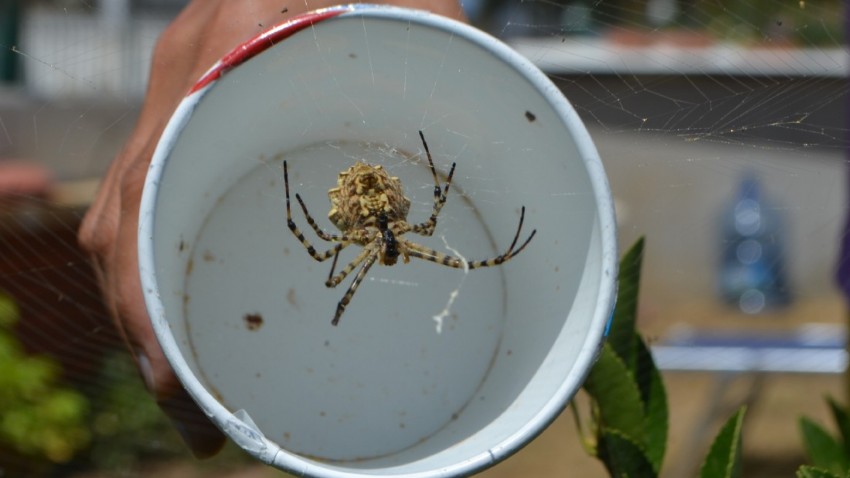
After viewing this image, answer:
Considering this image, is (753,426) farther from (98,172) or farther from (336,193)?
(336,193)

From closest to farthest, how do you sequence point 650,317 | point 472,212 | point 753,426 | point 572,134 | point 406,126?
1. point 572,134
2. point 406,126
3. point 472,212
4. point 753,426
5. point 650,317

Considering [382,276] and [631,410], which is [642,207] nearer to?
[382,276]

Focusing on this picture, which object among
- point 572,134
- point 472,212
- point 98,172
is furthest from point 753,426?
point 572,134

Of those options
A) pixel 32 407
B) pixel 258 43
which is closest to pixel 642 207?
pixel 32 407

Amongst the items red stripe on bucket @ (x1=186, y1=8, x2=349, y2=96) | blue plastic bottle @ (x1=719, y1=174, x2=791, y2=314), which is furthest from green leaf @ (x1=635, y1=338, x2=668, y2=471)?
blue plastic bottle @ (x1=719, y1=174, x2=791, y2=314)

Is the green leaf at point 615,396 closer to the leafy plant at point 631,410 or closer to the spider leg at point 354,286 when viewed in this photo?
the leafy plant at point 631,410

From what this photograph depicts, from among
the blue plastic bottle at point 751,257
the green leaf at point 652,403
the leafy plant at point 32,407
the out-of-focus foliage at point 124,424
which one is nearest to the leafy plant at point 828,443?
the green leaf at point 652,403
